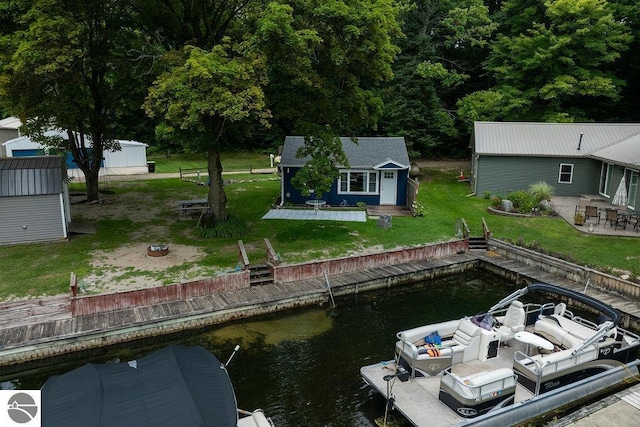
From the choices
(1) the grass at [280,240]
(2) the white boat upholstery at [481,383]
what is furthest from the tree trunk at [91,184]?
(2) the white boat upholstery at [481,383]

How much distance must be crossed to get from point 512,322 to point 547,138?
807 inches

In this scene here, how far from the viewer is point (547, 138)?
29578 millimetres

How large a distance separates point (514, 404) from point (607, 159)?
20597 mm

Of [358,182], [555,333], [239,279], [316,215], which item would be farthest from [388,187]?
[555,333]

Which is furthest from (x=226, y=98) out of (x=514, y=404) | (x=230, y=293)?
(x=514, y=404)

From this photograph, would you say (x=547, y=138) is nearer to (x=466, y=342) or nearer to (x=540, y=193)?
(x=540, y=193)

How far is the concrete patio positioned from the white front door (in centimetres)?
867

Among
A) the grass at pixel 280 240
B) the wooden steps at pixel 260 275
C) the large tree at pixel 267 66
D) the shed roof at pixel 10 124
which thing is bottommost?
the wooden steps at pixel 260 275

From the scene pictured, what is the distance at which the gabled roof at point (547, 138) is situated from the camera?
28.5m

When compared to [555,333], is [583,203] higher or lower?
higher

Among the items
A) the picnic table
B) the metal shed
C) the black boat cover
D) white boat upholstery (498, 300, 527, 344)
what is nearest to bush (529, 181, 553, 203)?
the picnic table

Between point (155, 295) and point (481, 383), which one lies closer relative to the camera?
point (481, 383)

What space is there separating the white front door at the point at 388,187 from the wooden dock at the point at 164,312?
29.2ft

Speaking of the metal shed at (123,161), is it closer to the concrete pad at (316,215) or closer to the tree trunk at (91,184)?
the tree trunk at (91,184)
